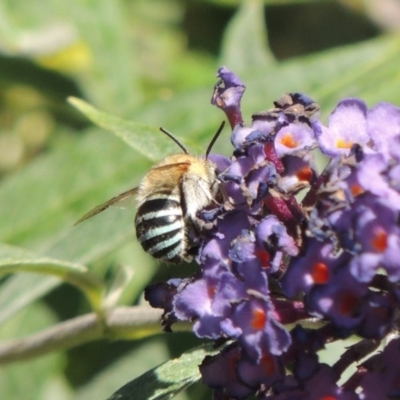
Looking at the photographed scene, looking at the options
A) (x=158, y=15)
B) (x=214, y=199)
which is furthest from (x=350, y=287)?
(x=158, y=15)

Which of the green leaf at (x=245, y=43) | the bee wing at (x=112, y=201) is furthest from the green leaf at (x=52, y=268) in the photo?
the green leaf at (x=245, y=43)

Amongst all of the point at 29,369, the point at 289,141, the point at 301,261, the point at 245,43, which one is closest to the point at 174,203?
the point at 289,141

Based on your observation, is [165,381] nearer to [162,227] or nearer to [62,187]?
[162,227]

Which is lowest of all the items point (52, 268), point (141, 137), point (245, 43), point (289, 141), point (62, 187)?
point (289, 141)

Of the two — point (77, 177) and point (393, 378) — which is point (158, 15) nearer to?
point (77, 177)

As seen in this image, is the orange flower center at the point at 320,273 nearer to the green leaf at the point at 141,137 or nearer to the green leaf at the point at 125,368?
the green leaf at the point at 141,137
